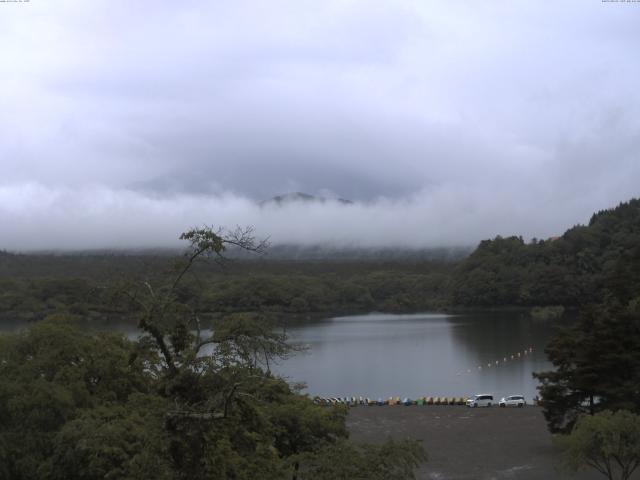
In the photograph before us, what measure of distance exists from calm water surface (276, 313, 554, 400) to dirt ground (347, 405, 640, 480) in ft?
16.1

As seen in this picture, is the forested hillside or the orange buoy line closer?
the orange buoy line

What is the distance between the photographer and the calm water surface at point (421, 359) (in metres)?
33.1

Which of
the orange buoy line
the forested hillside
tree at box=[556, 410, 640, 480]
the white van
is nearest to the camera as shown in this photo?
tree at box=[556, 410, 640, 480]

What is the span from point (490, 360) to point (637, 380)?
77.7 ft

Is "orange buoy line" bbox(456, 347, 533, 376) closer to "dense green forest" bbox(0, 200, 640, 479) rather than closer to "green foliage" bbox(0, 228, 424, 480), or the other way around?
"dense green forest" bbox(0, 200, 640, 479)

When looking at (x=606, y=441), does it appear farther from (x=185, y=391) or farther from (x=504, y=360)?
(x=504, y=360)

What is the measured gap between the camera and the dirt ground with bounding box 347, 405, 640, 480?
16219 millimetres

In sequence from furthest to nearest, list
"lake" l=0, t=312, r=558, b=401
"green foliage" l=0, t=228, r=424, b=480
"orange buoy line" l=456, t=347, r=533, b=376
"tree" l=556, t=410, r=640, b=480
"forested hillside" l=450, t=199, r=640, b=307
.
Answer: "forested hillside" l=450, t=199, r=640, b=307, "orange buoy line" l=456, t=347, r=533, b=376, "lake" l=0, t=312, r=558, b=401, "tree" l=556, t=410, r=640, b=480, "green foliage" l=0, t=228, r=424, b=480

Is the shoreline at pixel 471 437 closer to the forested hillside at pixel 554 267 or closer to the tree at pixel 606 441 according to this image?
the tree at pixel 606 441

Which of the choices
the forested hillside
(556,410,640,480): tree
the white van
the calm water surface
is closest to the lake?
the calm water surface

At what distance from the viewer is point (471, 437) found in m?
20.1

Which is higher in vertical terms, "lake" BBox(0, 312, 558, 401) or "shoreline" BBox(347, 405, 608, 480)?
"shoreline" BBox(347, 405, 608, 480)

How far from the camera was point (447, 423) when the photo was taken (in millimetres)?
22172

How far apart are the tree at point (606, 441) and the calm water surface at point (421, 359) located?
14157 mm
